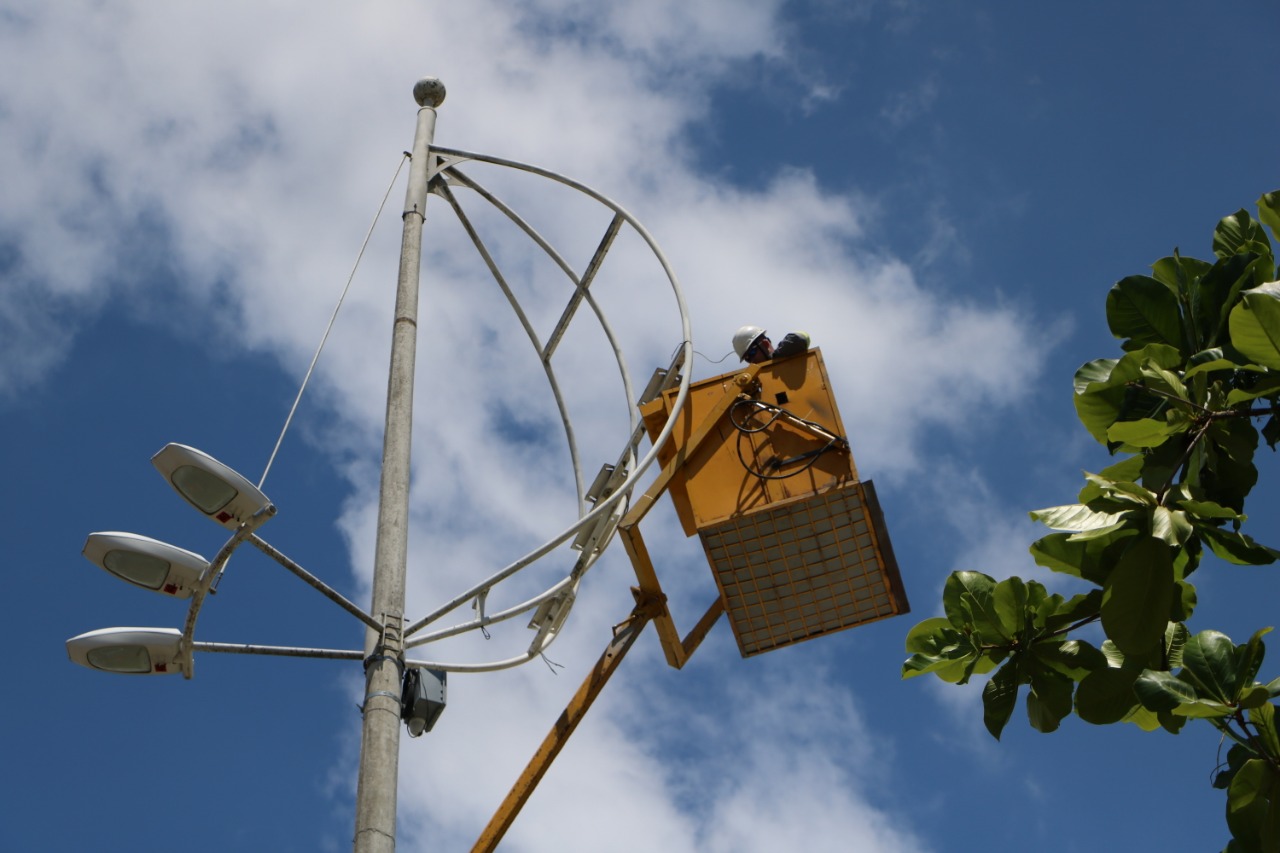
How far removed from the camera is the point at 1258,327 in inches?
162

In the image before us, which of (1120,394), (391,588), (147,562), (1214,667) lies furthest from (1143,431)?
(147,562)

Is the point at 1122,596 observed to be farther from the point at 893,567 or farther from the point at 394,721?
the point at 893,567

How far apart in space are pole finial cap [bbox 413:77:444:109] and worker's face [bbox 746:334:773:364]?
2455 millimetres

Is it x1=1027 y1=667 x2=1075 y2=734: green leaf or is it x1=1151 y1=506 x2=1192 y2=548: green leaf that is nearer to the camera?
x1=1151 y1=506 x2=1192 y2=548: green leaf

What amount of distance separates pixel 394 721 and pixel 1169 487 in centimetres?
327

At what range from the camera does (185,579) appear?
235 inches

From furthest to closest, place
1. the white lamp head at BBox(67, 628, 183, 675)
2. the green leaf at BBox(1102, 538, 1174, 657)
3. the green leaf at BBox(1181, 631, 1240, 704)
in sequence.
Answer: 1. the white lamp head at BBox(67, 628, 183, 675)
2. the green leaf at BBox(1181, 631, 1240, 704)
3. the green leaf at BBox(1102, 538, 1174, 657)

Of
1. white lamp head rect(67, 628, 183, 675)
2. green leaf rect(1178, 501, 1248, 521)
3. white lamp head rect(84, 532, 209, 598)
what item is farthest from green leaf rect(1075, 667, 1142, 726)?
white lamp head rect(67, 628, 183, 675)

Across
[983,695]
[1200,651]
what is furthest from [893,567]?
[1200,651]

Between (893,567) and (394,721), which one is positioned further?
(893,567)

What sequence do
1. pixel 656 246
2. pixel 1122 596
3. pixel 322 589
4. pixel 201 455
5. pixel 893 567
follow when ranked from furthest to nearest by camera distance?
pixel 656 246
pixel 893 567
pixel 322 589
pixel 201 455
pixel 1122 596

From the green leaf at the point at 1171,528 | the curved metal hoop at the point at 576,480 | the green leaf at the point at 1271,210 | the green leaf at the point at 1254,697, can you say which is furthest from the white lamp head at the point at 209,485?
the green leaf at the point at 1271,210

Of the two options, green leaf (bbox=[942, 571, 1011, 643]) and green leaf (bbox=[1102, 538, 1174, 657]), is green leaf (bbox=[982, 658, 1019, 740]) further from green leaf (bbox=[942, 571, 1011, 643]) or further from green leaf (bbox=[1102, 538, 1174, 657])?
green leaf (bbox=[1102, 538, 1174, 657])

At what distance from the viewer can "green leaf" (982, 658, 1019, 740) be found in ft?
15.8
